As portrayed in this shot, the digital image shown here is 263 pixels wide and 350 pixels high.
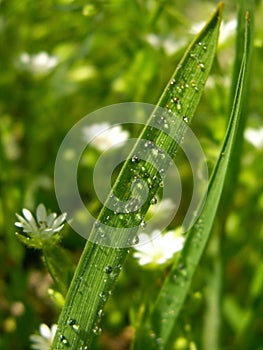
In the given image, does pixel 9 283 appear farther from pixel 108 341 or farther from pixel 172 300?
pixel 172 300

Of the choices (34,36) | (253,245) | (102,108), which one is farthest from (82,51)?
(253,245)

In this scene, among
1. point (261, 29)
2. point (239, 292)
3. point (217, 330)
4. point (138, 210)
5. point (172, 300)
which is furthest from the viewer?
point (261, 29)

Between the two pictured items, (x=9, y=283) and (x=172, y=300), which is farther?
(x=9, y=283)

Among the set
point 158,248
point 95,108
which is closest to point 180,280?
point 158,248

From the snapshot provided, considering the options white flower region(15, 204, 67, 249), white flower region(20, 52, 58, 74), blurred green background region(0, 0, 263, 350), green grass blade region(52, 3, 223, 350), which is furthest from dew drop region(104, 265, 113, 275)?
white flower region(20, 52, 58, 74)

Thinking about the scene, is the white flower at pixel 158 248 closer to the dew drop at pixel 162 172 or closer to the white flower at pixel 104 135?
the dew drop at pixel 162 172

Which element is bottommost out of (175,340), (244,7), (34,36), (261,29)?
(175,340)

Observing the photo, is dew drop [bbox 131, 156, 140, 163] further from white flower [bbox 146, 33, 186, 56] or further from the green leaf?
white flower [bbox 146, 33, 186, 56]
